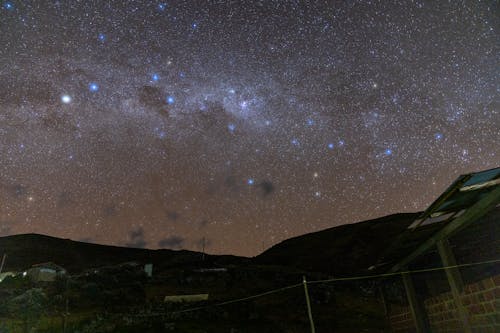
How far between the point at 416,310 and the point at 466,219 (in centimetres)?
481

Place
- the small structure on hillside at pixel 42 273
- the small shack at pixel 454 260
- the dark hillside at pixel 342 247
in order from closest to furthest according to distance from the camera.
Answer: the small shack at pixel 454 260, the dark hillside at pixel 342 247, the small structure on hillside at pixel 42 273

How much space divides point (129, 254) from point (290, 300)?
133 ft

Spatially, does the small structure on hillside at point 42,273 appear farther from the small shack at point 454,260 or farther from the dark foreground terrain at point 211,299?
the small shack at point 454,260

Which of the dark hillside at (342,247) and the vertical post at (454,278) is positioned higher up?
the dark hillside at (342,247)

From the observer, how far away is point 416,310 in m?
9.60

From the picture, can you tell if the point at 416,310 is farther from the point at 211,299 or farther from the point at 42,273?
the point at 42,273

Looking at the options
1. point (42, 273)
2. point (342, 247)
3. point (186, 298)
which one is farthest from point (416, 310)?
point (42, 273)

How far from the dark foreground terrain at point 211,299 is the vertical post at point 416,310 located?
14.4 feet

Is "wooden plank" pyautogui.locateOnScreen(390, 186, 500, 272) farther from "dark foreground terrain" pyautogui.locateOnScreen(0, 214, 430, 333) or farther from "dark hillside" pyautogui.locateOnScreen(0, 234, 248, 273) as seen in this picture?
"dark hillside" pyautogui.locateOnScreen(0, 234, 248, 273)

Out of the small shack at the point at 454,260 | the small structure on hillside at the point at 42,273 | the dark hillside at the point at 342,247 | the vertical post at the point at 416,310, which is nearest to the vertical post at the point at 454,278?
the small shack at the point at 454,260

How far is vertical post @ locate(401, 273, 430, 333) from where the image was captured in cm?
949

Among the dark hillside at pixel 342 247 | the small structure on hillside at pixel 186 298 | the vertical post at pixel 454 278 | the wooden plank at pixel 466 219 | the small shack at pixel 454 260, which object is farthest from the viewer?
the dark hillside at pixel 342 247

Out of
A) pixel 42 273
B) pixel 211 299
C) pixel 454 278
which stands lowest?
pixel 454 278

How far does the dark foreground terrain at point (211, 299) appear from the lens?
15.3m
